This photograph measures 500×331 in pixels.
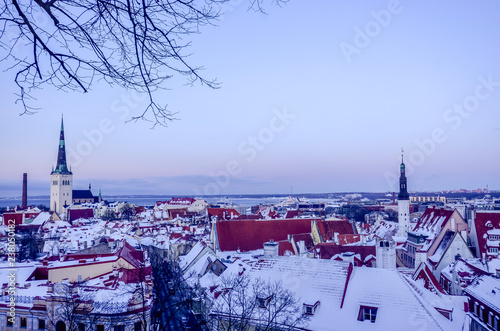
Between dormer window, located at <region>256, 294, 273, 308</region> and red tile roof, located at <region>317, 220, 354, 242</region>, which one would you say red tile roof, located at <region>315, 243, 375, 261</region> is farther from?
dormer window, located at <region>256, 294, 273, 308</region>

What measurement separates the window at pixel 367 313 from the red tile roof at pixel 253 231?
87.1ft

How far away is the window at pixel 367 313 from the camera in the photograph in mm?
13828

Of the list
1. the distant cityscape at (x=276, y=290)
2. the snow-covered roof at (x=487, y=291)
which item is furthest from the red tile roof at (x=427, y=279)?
the snow-covered roof at (x=487, y=291)

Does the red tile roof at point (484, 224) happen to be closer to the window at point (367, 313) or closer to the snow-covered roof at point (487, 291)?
the snow-covered roof at point (487, 291)

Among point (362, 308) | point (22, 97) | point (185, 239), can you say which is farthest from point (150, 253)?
point (22, 97)

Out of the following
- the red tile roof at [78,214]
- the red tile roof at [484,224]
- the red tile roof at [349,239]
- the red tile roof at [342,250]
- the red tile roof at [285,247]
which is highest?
the red tile roof at [484,224]

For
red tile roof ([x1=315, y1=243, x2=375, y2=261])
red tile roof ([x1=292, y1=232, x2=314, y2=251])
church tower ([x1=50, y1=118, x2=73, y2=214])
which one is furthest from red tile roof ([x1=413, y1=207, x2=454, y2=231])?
church tower ([x1=50, y1=118, x2=73, y2=214])

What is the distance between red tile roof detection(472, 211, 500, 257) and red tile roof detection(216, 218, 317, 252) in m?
16.7

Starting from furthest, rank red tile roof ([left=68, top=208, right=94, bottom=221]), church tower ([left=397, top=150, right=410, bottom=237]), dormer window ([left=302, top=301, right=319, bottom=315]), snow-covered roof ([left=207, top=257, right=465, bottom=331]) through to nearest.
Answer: red tile roof ([left=68, top=208, right=94, bottom=221]), church tower ([left=397, top=150, right=410, bottom=237]), dormer window ([left=302, top=301, right=319, bottom=315]), snow-covered roof ([left=207, top=257, right=465, bottom=331])

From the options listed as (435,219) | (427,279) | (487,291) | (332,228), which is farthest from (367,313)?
(332,228)

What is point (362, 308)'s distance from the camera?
550 inches

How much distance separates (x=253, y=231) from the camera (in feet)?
139

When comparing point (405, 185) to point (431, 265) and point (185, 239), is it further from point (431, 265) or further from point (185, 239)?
point (185, 239)

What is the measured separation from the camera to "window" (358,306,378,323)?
544 inches
